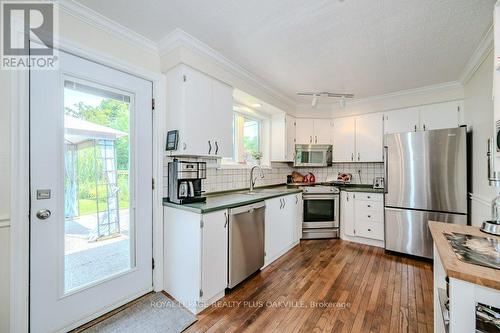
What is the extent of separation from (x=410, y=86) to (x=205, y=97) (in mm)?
3037

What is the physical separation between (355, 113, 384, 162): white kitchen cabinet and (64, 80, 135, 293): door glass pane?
360 cm

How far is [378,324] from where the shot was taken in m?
1.67

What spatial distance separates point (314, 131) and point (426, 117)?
5.55 feet

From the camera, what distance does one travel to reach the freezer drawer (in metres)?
2.77

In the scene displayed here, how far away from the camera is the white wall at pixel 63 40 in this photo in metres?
1.32

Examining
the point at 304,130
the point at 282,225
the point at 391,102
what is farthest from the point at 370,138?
the point at 282,225

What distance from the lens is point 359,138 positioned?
12.4ft

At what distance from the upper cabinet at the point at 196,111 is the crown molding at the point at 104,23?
13.2 inches

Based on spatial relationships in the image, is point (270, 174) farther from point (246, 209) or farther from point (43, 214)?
point (43, 214)

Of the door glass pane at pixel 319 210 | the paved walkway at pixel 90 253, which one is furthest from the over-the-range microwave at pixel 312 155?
the paved walkway at pixel 90 253

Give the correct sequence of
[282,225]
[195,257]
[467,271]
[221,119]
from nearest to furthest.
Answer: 1. [467,271]
2. [195,257]
3. [221,119]
4. [282,225]

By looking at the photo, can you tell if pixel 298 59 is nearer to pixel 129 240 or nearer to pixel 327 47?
pixel 327 47

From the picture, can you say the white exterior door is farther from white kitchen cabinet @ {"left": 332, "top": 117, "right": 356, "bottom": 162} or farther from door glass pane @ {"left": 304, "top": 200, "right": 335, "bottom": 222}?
white kitchen cabinet @ {"left": 332, "top": 117, "right": 356, "bottom": 162}

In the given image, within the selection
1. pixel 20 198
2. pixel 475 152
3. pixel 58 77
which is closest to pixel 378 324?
pixel 475 152
